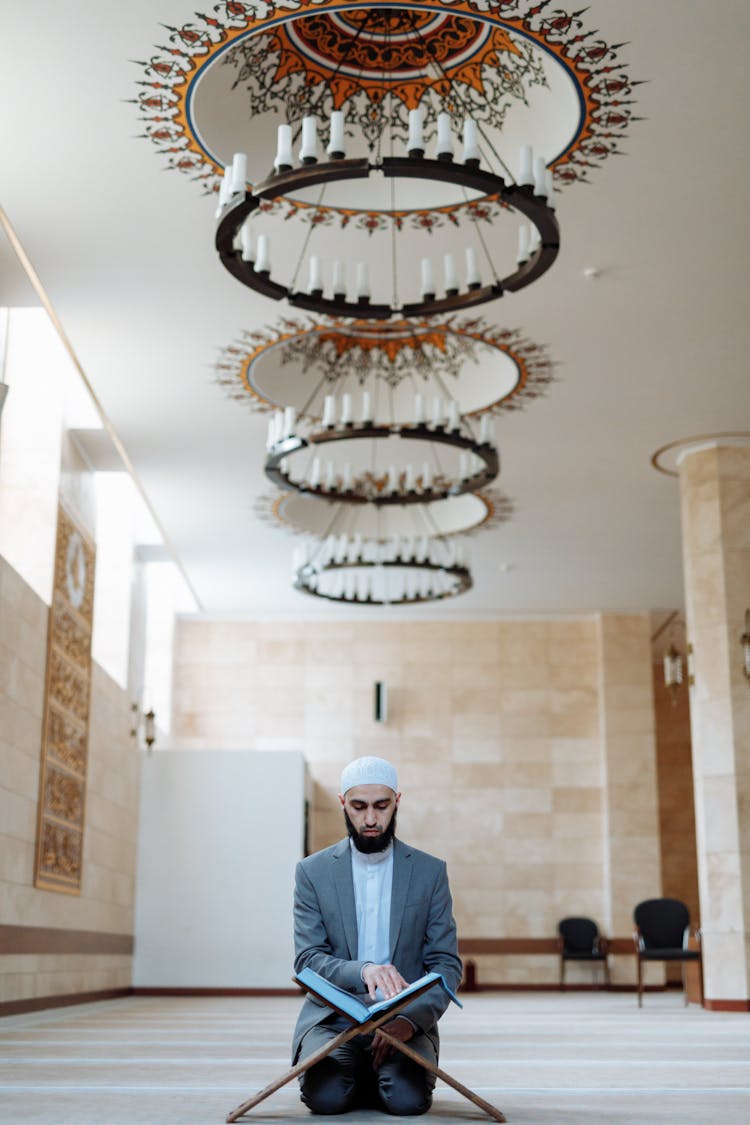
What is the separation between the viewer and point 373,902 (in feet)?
15.2

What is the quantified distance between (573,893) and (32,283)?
39.9 feet

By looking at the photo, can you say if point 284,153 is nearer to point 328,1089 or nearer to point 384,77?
point 384,77

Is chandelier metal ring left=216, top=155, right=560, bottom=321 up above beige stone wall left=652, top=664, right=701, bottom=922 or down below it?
above

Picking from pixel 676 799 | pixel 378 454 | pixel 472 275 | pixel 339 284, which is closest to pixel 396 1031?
pixel 339 284

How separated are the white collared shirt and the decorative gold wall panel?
23.1 feet

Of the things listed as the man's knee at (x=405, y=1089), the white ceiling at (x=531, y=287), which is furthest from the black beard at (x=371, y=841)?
the white ceiling at (x=531, y=287)

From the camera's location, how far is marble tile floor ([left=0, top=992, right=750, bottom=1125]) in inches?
176

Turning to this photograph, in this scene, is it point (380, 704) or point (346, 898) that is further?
point (380, 704)

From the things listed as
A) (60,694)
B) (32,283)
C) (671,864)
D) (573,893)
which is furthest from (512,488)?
(671,864)

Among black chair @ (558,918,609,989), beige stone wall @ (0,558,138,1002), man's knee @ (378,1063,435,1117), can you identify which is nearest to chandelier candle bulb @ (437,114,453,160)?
man's knee @ (378,1063,435,1117)

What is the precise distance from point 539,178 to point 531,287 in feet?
9.34

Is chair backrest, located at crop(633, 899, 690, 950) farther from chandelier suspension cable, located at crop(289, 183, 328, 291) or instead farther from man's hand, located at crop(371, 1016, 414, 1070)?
man's hand, located at crop(371, 1016, 414, 1070)

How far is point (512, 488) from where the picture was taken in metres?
13.8

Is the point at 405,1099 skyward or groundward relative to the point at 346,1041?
groundward
